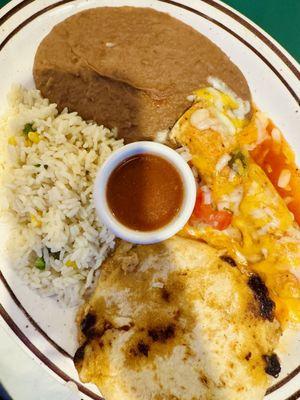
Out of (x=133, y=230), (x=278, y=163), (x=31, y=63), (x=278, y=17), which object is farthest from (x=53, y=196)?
(x=278, y=17)

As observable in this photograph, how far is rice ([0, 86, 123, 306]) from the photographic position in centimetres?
261

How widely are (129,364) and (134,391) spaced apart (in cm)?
14

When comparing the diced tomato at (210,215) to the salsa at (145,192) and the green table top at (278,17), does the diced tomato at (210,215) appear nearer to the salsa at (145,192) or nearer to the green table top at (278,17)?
the salsa at (145,192)

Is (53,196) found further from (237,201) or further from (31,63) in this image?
Result: (237,201)

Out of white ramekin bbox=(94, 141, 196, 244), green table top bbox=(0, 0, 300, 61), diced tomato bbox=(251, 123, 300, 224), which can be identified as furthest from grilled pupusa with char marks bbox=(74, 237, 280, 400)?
green table top bbox=(0, 0, 300, 61)

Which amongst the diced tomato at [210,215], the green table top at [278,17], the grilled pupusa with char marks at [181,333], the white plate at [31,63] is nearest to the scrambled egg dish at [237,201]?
the diced tomato at [210,215]

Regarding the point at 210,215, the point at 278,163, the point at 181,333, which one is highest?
the point at 278,163

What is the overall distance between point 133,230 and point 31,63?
3.92 ft

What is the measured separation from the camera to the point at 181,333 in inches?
93.2

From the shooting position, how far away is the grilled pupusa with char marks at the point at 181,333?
7.66 ft

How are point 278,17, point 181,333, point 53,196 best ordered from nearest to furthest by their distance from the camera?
point 181,333
point 53,196
point 278,17

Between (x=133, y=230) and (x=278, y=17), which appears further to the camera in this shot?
(x=278, y=17)

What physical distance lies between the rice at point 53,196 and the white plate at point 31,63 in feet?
0.38

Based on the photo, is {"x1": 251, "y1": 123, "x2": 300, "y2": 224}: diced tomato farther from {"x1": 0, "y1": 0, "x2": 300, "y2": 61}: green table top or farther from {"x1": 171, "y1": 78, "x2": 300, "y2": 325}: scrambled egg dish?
{"x1": 0, "y1": 0, "x2": 300, "y2": 61}: green table top
